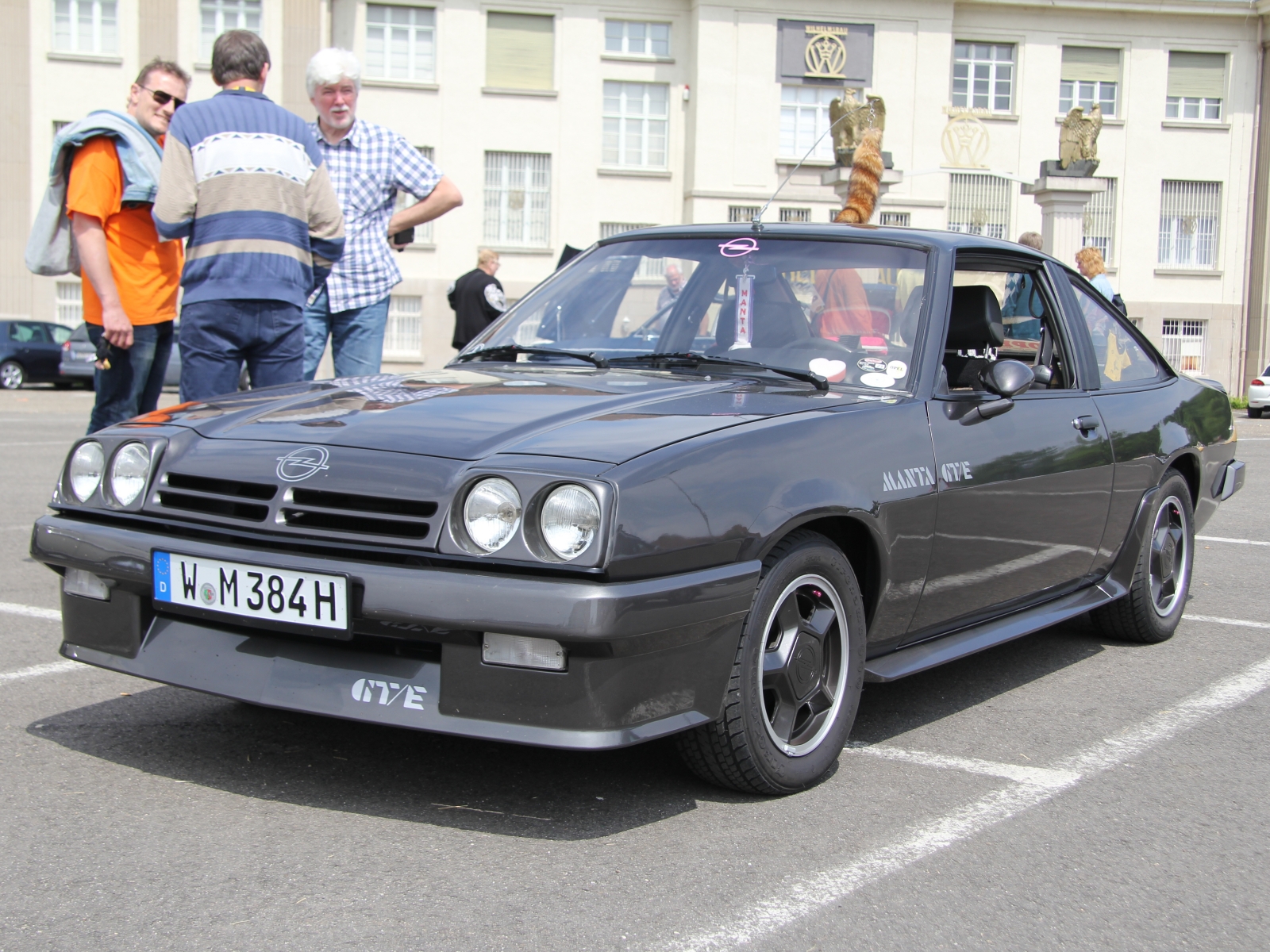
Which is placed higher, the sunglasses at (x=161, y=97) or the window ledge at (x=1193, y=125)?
the window ledge at (x=1193, y=125)

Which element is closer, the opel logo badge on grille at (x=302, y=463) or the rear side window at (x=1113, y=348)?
the opel logo badge on grille at (x=302, y=463)

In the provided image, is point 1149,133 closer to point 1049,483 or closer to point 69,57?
point 69,57

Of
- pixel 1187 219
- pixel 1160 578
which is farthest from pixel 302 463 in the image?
pixel 1187 219

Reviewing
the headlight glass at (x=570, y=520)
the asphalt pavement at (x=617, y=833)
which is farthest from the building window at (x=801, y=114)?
the headlight glass at (x=570, y=520)

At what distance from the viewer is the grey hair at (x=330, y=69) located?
5.86 meters

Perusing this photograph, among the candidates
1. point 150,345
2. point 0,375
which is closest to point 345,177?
point 150,345

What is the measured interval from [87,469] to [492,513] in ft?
4.02

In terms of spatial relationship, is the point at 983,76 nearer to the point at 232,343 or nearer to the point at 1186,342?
the point at 1186,342

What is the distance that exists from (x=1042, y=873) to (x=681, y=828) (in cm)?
Result: 78

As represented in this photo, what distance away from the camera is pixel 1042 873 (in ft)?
9.69

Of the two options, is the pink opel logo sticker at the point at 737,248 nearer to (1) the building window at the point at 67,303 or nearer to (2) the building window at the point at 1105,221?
(1) the building window at the point at 67,303

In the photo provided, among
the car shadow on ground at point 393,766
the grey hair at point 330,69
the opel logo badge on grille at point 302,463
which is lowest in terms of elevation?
the car shadow on ground at point 393,766

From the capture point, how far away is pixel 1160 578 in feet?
17.7

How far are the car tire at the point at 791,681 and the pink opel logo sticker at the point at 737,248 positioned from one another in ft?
4.40
